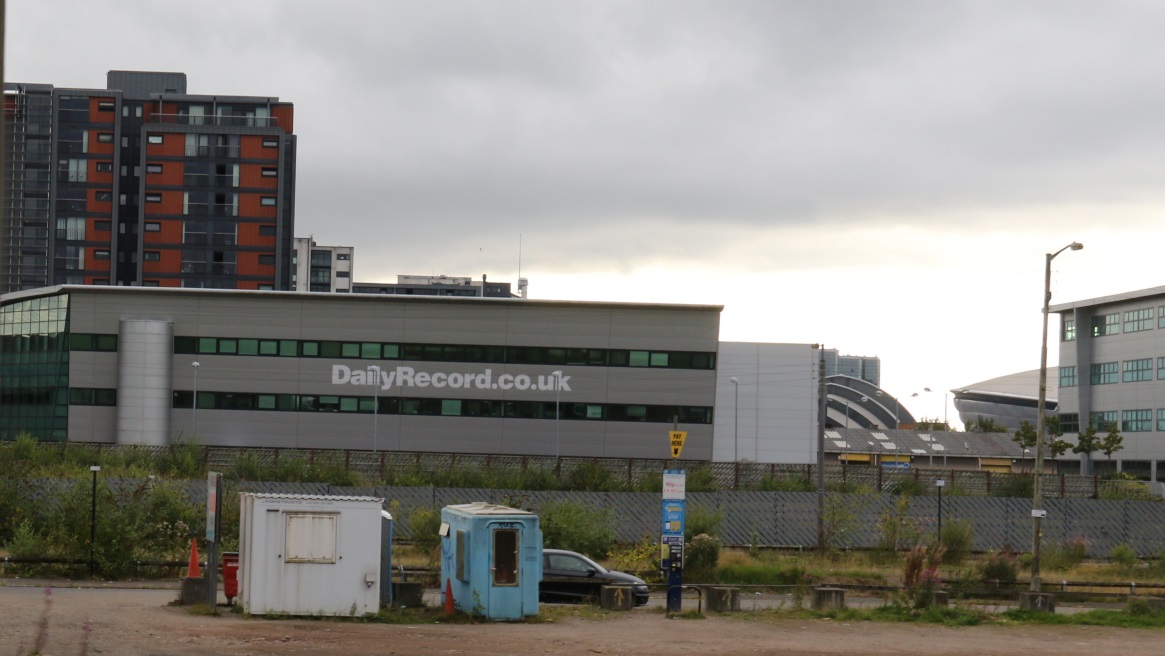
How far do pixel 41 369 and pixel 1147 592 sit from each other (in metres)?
58.9

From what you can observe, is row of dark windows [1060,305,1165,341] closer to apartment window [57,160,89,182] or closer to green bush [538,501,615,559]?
green bush [538,501,615,559]

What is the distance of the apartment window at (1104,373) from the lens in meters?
84.4

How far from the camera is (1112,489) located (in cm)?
5175

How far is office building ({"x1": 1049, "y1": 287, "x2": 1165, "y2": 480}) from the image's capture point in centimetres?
8000

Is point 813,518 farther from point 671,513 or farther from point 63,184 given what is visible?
point 63,184

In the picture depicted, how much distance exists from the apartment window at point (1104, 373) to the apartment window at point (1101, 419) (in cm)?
210

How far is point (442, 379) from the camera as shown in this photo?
227 feet

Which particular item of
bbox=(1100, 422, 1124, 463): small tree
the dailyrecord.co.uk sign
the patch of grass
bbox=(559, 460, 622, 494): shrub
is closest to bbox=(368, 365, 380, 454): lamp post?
the dailyrecord.co.uk sign

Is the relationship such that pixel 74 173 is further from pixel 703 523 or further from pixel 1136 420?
pixel 703 523

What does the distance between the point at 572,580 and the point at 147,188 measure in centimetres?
9395

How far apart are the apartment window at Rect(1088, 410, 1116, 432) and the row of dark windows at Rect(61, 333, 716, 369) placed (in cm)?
3250

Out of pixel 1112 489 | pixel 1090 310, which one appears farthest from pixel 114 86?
pixel 1112 489

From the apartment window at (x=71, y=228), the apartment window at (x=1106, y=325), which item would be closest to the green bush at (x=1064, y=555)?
the apartment window at (x=1106, y=325)

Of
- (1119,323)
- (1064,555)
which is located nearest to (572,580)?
(1064,555)
